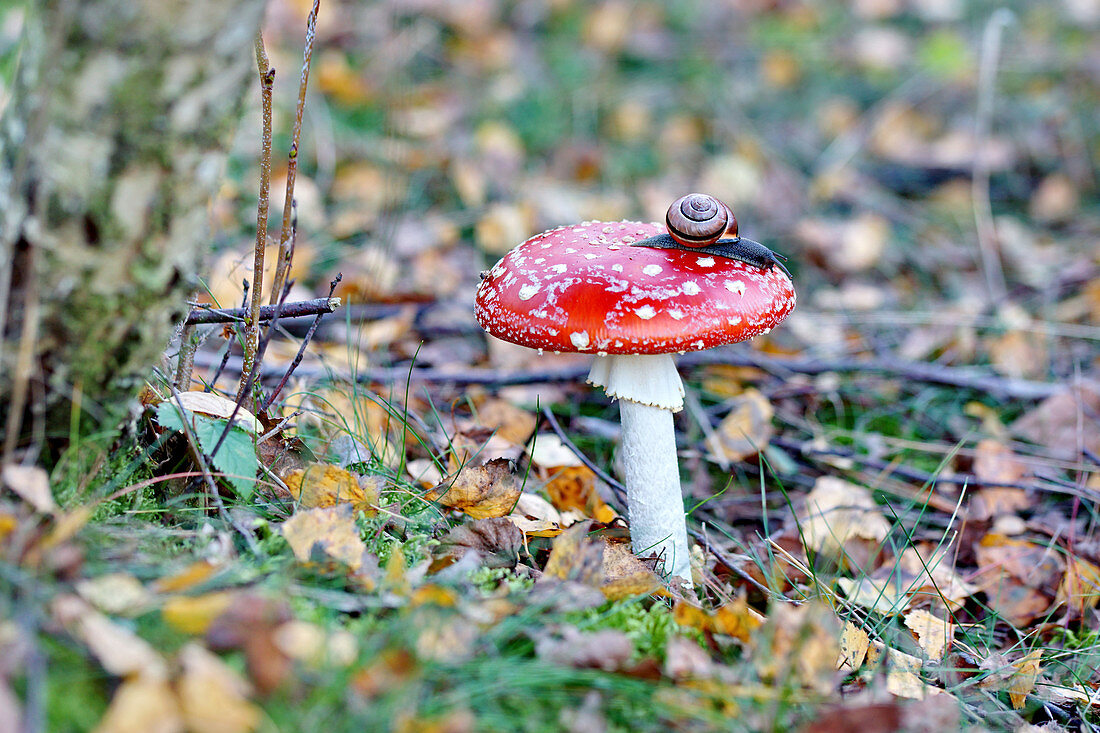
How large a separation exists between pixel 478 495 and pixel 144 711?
115cm

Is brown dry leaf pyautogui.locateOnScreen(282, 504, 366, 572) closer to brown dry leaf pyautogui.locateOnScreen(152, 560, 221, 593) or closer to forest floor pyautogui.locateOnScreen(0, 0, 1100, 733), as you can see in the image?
forest floor pyautogui.locateOnScreen(0, 0, 1100, 733)

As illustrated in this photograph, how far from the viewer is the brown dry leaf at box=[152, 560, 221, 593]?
148 cm

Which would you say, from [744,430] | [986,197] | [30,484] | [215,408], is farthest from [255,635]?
[986,197]

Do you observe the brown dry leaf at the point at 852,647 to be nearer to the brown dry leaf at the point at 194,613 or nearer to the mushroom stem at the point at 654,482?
the mushroom stem at the point at 654,482

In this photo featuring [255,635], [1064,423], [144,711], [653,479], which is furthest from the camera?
[1064,423]

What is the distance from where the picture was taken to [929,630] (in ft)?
7.78

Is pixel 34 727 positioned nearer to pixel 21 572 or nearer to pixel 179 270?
pixel 21 572

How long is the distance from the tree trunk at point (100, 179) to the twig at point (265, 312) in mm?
448

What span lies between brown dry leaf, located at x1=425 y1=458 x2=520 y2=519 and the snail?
76cm

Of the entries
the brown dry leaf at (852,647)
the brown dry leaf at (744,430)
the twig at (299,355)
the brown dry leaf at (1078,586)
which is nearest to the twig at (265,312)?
the twig at (299,355)

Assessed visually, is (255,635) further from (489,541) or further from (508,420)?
(508,420)

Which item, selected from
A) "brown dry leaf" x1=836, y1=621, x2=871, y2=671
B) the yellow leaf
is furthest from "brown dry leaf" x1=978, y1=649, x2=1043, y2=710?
"brown dry leaf" x1=836, y1=621, x2=871, y2=671

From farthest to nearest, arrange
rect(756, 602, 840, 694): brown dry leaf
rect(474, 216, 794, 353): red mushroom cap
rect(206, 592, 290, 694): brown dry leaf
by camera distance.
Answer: rect(474, 216, 794, 353): red mushroom cap < rect(756, 602, 840, 694): brown dry leaf < rect(206, 592, 290, 694): brown dry leaf

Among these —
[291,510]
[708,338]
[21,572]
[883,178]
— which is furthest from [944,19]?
[21,572]
